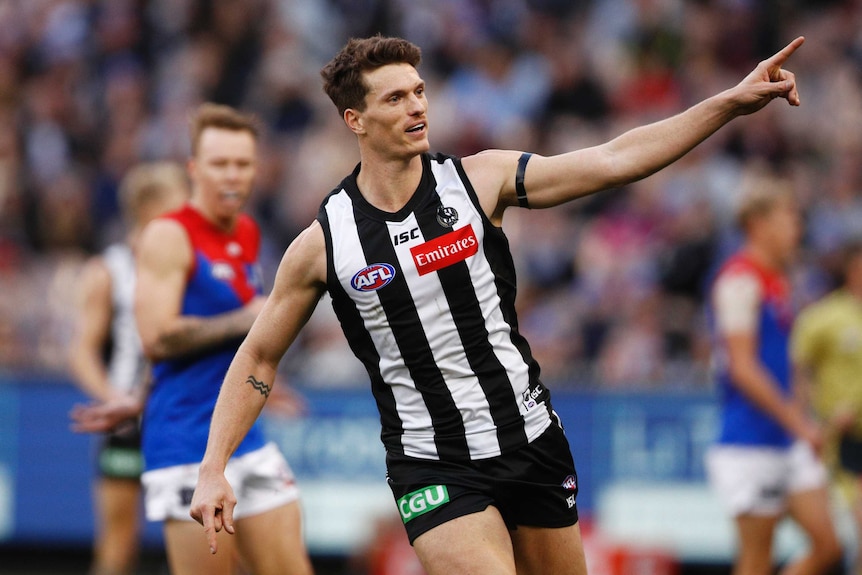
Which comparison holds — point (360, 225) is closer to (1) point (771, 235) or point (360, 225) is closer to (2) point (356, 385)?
(1) point (771, 235)

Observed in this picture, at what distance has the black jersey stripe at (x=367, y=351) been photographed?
17.4ft

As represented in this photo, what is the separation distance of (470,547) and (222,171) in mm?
2691

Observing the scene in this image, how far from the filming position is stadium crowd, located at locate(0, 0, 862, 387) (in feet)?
42.0

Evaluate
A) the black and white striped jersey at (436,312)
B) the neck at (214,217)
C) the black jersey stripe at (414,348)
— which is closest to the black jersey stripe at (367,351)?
the black and white striped jersey at (436,312)

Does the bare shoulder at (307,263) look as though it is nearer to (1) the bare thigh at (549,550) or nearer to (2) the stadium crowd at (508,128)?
(1) the bare thigh at (549,550)

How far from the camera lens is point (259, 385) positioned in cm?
538

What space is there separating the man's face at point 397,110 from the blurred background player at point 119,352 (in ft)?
11.2

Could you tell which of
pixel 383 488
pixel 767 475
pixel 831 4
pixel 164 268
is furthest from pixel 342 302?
pixel 831 4

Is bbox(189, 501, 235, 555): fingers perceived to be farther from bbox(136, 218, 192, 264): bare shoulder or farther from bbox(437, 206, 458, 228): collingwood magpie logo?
bbox(136, 218, 192, 264): bare shoulder

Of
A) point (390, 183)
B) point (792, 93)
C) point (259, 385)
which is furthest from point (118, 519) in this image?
point (792, 93)

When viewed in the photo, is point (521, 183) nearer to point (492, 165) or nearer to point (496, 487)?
point (492, 165)

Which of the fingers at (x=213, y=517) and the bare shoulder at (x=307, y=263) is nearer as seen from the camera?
the fingers at (x=213, y=517)

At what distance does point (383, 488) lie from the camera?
37.8 ft

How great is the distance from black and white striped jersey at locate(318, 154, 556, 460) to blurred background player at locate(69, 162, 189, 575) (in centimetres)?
341
